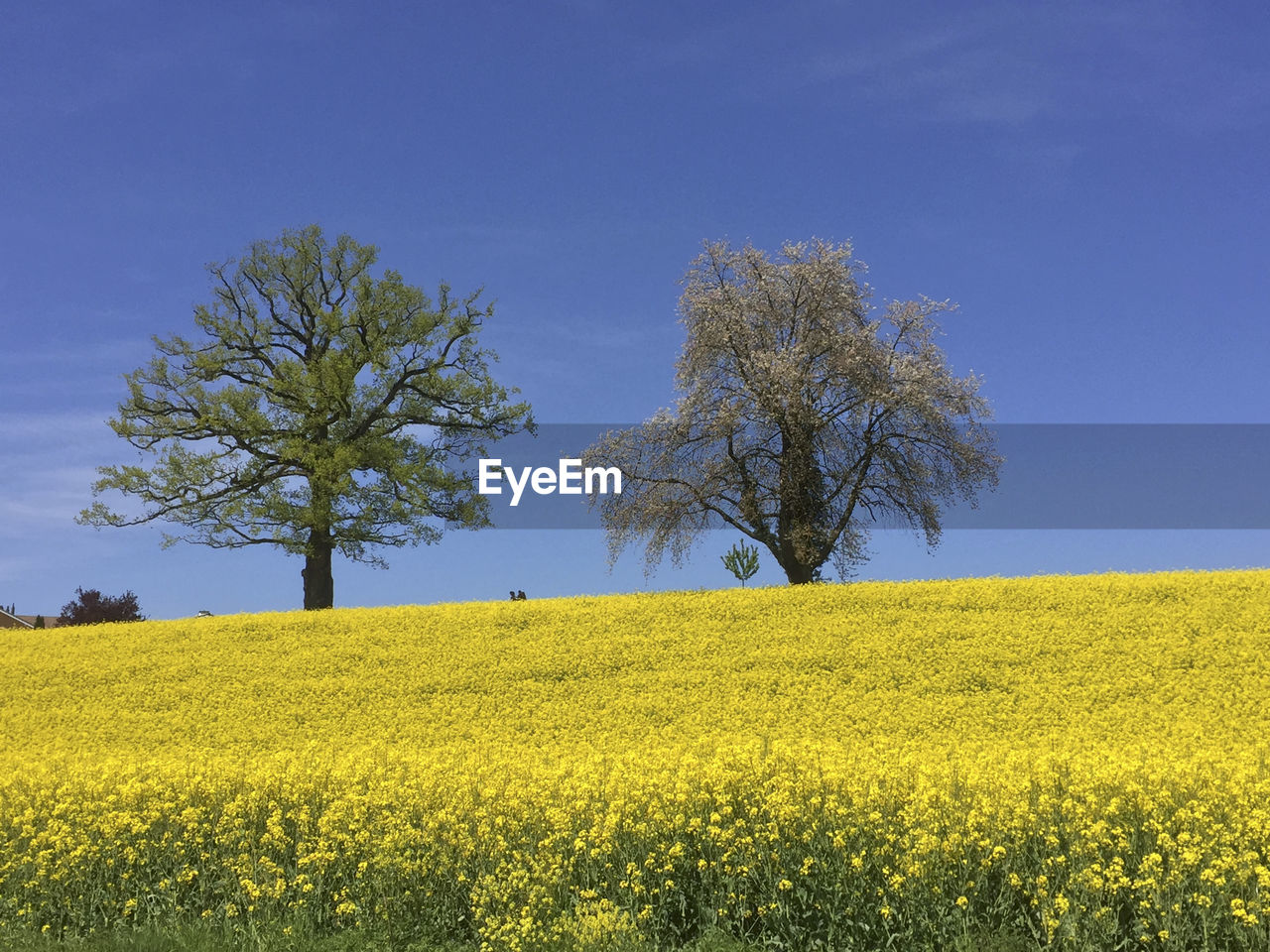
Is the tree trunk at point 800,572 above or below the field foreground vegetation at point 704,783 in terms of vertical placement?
above

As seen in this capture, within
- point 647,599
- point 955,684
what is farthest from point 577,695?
point 955,684

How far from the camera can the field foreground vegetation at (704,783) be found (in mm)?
7727

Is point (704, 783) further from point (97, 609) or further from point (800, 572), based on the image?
point (97, 609)

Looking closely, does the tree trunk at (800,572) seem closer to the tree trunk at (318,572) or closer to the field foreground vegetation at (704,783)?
the field foreground vegetation at (704,783)

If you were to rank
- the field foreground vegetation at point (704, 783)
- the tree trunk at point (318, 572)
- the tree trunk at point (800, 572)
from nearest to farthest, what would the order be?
the field foreground vegetation at point (704, 783), the tree trunk at point (800, 572), the tree trunk at point (318, 572)

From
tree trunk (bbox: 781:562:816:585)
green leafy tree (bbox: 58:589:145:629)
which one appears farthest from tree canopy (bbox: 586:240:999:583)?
green leafy tree (bbox: 58:589:145:629)

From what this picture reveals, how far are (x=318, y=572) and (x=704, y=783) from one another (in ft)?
77.8

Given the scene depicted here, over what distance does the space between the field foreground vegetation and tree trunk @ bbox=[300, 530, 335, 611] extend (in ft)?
28.8

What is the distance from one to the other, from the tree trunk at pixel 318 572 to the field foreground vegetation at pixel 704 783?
28.8ft

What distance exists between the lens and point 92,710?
19.8 m

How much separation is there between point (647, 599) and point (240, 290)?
753 inches

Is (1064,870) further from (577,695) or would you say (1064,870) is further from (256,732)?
(256,732)

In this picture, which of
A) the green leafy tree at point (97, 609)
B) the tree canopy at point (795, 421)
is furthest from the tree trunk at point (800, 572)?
the green leafy tree at point (97, 609)

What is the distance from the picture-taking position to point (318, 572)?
3047cm
